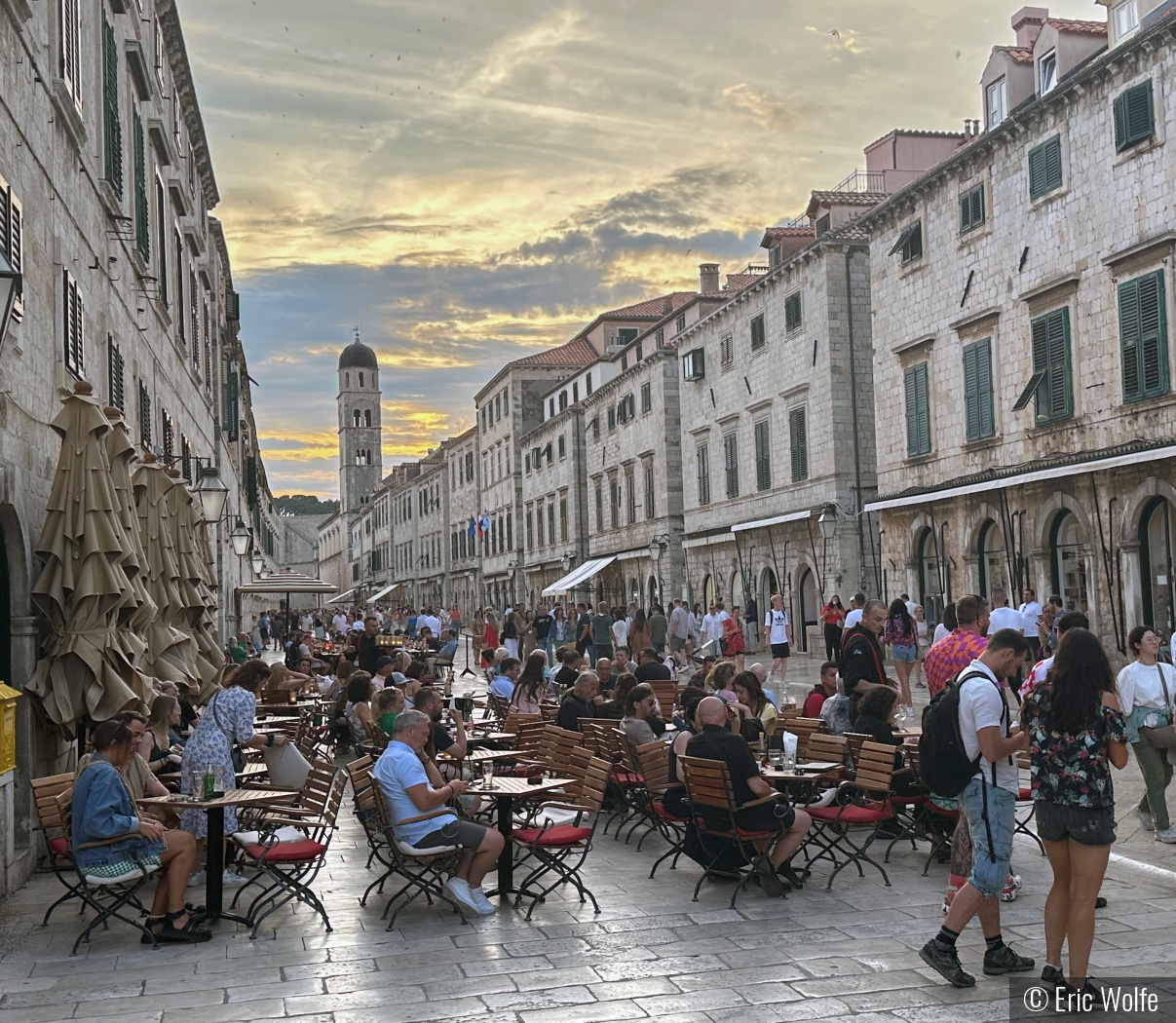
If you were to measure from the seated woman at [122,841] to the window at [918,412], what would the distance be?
Answer: 63.2 ft

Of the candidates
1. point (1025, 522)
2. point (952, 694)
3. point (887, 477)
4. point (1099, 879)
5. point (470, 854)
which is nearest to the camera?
point (1099, 879)

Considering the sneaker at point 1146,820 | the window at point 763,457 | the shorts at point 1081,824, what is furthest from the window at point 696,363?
the shorts at point 1081,824

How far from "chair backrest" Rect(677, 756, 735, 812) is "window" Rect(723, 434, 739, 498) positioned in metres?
25.7

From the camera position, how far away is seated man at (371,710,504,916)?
7.96 m

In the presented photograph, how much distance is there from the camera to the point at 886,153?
33312mm

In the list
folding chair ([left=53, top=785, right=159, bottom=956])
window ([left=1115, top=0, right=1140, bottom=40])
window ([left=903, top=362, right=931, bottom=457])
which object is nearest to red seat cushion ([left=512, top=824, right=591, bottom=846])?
folding chair ([left=53, top=785, right=159, bottom=956])

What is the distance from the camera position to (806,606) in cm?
3003

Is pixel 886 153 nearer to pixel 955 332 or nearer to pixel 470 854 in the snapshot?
pixel 955 332

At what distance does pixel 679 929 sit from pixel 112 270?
9565 mm

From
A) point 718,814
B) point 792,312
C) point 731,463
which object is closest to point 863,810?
point 718,814

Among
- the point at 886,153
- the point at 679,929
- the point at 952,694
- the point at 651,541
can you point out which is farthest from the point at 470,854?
the point at 651,541

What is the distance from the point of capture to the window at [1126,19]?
66.6 ft

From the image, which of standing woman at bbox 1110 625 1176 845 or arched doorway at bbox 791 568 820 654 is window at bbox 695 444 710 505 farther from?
standing woman at bbox 1110 625 1176 845

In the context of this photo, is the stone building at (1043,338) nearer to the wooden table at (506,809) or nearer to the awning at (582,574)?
the wooden table at (506,809)
